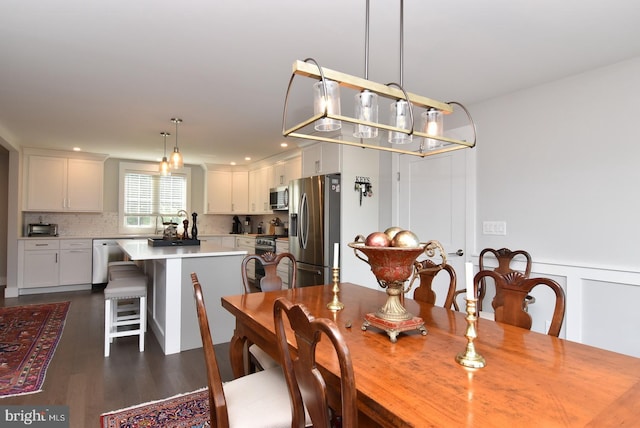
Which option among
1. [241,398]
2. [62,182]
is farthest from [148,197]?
[241,398]

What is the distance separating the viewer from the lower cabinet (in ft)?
17.9

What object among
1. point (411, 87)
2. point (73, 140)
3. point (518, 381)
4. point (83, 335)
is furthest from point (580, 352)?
point (73, 140)

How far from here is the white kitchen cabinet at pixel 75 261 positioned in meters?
5.74

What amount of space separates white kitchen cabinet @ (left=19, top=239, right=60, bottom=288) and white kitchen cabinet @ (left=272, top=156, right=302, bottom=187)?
12.0 feet

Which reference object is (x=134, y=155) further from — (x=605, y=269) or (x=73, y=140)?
(x=605, y=269)

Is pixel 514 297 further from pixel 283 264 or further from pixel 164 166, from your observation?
pixel 283 264

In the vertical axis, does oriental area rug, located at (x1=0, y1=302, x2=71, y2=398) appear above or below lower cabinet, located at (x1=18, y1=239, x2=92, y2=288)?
below

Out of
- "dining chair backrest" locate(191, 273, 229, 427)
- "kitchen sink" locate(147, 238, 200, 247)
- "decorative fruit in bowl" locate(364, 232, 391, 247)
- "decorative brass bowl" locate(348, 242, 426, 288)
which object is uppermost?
"decorative fruit in bowl" locate(364, 232, 391, 247)

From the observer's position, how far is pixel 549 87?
2.92 m

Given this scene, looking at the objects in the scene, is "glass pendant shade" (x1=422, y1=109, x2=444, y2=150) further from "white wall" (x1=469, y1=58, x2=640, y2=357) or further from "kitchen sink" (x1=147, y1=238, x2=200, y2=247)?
"kitchen sink" (x1=147, y1=238, x2=200, y2=247)

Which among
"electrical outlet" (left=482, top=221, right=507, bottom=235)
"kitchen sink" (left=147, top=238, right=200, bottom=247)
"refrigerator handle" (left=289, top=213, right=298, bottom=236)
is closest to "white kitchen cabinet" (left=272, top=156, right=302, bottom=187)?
"refrigerator handle" (left=289, top=213, right=298, bottom=236)

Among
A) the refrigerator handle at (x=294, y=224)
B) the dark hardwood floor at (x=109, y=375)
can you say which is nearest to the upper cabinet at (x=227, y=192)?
the refrigerator handle at (x=294, y=224)

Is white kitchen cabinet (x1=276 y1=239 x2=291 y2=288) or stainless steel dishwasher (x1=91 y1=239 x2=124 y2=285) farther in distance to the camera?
stainless steel dishwasher (x1=91 y1=239 x2=124 y2=285)

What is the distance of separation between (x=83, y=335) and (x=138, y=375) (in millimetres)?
1378
